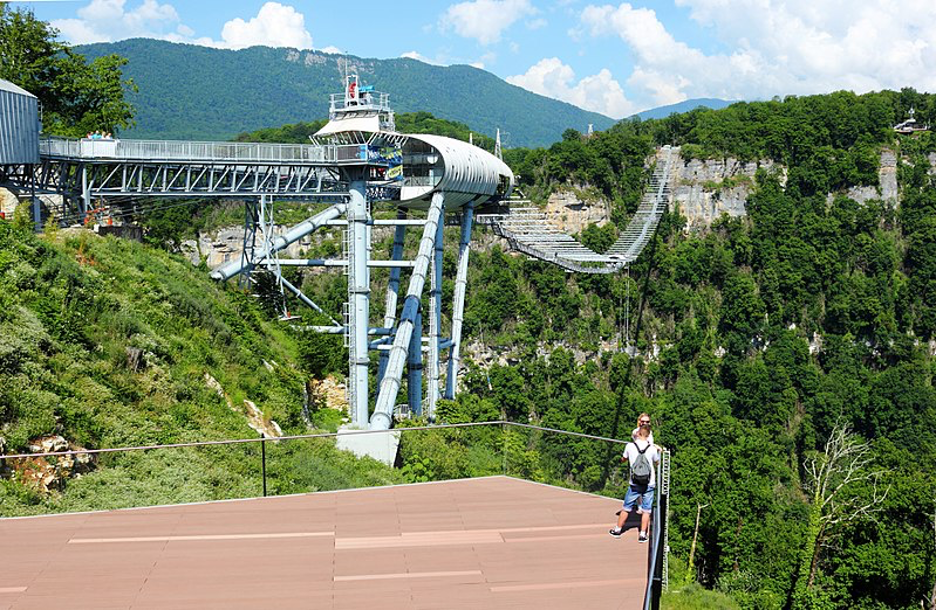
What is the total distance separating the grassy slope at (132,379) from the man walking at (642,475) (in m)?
3.95

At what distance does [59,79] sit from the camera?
33312mm

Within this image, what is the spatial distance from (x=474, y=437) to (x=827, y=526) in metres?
24.8

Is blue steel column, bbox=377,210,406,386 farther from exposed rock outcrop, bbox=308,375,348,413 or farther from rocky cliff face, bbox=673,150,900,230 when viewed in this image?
rocky cliff face, bbox=673,150,900,230

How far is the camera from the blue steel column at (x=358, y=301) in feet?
83.4

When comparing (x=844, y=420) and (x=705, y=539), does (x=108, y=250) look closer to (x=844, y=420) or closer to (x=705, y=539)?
(x=705, y=539)

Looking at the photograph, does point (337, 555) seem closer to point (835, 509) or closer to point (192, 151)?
point (192, 151)

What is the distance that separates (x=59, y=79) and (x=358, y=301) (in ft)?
51.1

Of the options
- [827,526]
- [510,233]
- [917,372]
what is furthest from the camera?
[917,372]

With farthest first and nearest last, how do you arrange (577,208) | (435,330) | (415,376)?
(577,208) → (435,330) → (415,376)

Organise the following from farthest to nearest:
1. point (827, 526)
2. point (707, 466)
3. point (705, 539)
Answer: point (707, 466) < point (705, 539) < point (827, 526)

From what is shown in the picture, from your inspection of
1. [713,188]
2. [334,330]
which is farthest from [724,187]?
[334,330]

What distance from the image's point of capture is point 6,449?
1138 centimetres

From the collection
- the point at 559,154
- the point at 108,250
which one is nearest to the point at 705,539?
the point at 108,250

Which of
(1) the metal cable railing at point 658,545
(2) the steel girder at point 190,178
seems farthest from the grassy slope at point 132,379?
(1) the metal cable railing at point 658,545
